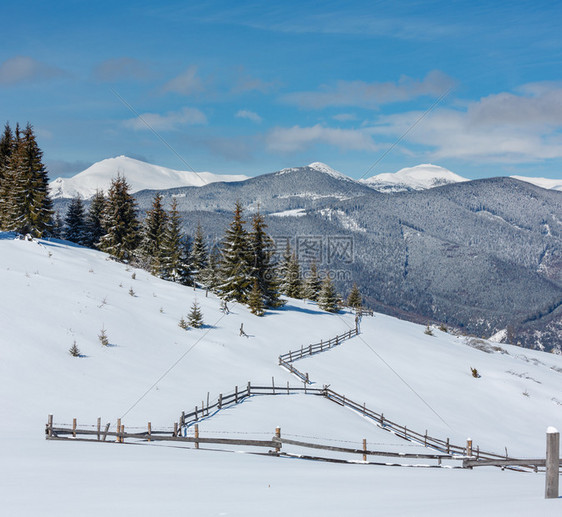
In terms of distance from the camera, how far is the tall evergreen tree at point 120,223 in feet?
184

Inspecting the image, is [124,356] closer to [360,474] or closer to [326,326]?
[360,474]

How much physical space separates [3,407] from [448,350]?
→ 143 feet

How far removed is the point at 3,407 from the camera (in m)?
20.6

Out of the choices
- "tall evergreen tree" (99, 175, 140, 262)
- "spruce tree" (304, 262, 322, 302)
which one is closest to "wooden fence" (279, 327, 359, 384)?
"spruce tree" (304, 262, 322, 302)

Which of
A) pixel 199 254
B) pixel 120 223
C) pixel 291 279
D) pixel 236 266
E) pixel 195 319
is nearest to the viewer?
pixel 195 319

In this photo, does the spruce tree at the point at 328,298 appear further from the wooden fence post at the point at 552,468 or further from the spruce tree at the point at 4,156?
the wooden fence post at the point at 552,468

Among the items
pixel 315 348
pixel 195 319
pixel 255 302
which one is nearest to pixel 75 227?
pixel 255 302

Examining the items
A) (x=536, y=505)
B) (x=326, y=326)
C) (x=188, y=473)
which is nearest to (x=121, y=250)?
(x=326, y=326)

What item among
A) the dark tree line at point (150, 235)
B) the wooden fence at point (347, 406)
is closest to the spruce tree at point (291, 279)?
the dark tree line at point (150, 235)

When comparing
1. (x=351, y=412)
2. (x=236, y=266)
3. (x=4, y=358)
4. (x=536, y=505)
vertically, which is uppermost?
(x=236, y=266)

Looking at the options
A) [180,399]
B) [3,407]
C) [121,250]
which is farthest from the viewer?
[121,250]

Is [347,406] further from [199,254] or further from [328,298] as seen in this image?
[199,254]

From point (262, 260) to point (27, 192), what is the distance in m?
24.5

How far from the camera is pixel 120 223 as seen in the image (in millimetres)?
56125
